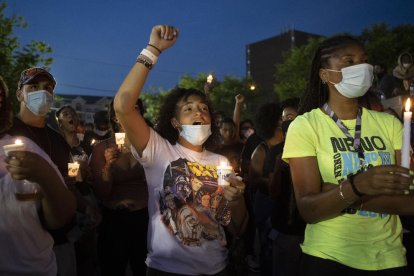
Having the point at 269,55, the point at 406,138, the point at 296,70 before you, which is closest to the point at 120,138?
the point at 406,138

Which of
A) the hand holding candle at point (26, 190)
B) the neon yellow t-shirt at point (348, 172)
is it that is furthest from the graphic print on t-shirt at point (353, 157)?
the hand holding candle at point (26, 190)

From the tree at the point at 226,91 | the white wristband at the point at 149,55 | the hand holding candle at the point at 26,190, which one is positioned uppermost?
the tree at the point at 226,91

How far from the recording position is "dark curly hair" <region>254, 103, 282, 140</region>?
235 inches

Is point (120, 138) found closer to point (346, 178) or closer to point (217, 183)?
point (217, 183)

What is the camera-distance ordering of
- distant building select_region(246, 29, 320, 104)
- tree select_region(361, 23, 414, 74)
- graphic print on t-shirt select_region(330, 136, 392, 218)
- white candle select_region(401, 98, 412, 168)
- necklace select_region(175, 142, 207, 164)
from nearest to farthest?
white candle select_region(401, 98, 412, 168) → graphic print on t-shirt select_region(330, 136, 392, 218) → necklace select_region(175, 142, 207, 164) → tree select_region(361, 23, 414, 74) → distant building select_region(246, 29, 320, 104)

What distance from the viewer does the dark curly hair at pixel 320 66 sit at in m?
3.02

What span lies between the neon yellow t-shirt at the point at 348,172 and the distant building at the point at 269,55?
81.0m

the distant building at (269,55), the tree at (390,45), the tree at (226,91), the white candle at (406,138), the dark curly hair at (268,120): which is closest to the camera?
the white candle at (406,138)

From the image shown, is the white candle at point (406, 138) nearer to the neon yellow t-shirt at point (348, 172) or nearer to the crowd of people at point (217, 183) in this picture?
the crowd of people at point (217, 183)

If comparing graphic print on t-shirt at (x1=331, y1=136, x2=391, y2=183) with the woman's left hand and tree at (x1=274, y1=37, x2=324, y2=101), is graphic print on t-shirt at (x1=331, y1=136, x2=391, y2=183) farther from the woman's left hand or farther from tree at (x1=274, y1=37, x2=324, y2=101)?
tree at (x1=274, y1=37, x2=324, y2=101)

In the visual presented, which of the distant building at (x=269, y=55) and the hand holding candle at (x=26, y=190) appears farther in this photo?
the distant building at (x=269, y=55)

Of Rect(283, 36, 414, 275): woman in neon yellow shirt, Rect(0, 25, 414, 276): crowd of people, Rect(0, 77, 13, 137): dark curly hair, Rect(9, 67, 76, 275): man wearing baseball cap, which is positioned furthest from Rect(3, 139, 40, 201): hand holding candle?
Rect(9, 67, 76, 275): man wearing baseball cap

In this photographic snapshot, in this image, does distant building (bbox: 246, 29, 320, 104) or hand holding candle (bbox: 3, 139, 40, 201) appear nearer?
hand holding candle (bbox: 3, 139, 40, 201)

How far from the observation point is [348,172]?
2.65 m
